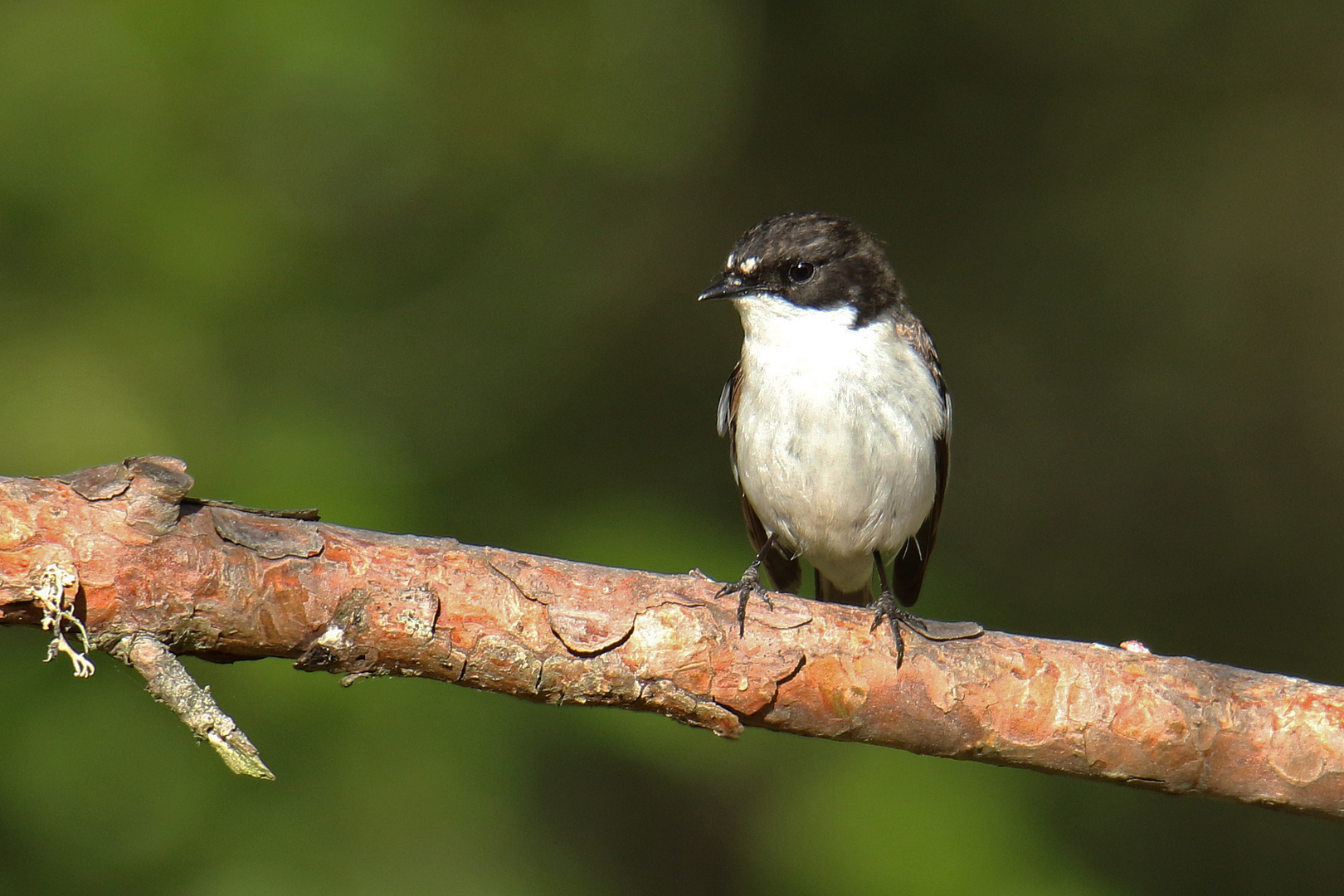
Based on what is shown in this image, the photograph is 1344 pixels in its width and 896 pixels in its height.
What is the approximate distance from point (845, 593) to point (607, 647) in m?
2.79

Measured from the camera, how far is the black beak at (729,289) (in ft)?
15.8

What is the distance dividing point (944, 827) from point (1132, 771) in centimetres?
118

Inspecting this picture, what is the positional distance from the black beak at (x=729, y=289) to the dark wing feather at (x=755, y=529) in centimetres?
38

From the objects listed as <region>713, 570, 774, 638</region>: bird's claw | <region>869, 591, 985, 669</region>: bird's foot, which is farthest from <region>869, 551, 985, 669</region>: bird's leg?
<region>713, 570, 774, 638</region>: bird's claw

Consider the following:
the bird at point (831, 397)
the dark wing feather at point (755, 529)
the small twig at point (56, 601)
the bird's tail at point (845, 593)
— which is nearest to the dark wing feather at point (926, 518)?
the bird at point (831, 397)

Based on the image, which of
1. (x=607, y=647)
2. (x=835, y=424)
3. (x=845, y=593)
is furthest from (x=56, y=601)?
(x=845, y=593)

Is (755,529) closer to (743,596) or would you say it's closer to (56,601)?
(743,596)

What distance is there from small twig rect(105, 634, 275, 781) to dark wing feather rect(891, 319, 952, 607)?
301 cm

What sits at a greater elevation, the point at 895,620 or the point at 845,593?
the point at 895,620

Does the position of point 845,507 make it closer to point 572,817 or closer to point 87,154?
point 572,817

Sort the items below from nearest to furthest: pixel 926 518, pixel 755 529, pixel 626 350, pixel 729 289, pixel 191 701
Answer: pixel 191 701 < pixel 729 289 < pixel 926 518 < pixel 755 529 < pixel 626 350

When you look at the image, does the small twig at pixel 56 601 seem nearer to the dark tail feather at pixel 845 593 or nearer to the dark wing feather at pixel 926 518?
the dark wing feather at pixel 926 518

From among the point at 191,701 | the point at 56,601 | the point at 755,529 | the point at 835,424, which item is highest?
the point at 835,424

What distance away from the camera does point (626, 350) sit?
6.92 meters
